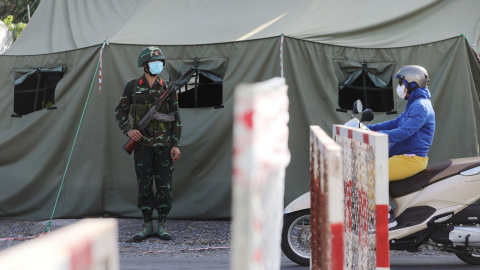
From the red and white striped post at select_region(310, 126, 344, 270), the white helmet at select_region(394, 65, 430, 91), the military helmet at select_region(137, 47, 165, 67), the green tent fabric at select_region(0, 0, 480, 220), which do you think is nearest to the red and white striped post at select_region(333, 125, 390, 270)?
the red and white striped post at select_region(310, 126, 344, 270)

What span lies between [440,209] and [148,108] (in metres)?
2.80

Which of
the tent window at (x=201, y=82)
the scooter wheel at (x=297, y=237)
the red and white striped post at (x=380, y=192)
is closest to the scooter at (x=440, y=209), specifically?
the scooter wheel at (x=297, y=237)

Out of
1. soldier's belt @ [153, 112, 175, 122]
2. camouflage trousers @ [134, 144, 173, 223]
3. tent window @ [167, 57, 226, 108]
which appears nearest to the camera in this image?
soldier's belt @ [153, 112, 175, 122]

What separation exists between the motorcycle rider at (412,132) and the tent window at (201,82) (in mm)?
2748

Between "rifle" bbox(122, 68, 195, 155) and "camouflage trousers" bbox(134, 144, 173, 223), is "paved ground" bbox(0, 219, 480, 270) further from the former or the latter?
"rifle" bbox(122, 68, 195, 155)

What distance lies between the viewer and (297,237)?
5.73m

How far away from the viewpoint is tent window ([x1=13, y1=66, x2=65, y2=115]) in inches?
341

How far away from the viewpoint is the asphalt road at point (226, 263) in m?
5.86

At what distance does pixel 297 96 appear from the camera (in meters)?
8.00

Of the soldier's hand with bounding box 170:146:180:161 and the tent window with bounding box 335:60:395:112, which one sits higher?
the tent window with bounding box 335:60:395:112

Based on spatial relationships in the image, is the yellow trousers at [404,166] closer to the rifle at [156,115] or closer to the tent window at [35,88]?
the rifle at [156,115]

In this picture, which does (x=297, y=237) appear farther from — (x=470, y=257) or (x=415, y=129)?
(x=470, y=257)

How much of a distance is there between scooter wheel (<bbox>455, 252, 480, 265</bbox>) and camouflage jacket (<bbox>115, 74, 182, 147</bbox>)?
262cm

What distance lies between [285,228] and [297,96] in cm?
256
